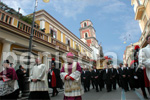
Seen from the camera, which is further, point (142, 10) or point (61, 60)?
point (142, 10)

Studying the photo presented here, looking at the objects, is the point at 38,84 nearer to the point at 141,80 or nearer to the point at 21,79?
the point at 21,79

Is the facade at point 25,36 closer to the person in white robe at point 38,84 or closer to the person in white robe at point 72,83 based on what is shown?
the person in white robe at point 38,84

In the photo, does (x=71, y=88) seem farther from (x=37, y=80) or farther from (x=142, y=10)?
(x=142, y=10)

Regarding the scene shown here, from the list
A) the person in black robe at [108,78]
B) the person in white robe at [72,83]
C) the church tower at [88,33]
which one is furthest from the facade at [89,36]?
the person in white robe at [72,83]

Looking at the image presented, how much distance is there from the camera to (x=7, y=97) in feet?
11.7

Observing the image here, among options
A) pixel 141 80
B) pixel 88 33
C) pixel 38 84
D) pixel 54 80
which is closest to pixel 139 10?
pixel 141 80

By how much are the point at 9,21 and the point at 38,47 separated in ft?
12.1

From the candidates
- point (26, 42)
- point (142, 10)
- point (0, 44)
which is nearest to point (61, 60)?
point (26, 42)

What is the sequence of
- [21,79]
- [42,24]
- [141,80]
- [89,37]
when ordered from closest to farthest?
[141,80], [21,79], [42,24], [89,37]

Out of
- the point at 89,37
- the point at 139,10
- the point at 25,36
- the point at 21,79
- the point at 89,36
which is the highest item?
the point at 89,36

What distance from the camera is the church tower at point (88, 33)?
135 ft

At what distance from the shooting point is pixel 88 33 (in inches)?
1702

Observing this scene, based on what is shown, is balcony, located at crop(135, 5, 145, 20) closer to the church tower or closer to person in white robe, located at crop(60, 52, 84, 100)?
person in white robe, located at crop(60, 52, 84, 100)

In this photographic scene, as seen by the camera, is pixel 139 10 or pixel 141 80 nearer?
pixel 141 80
